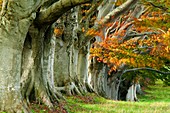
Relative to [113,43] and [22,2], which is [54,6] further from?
[113,43]

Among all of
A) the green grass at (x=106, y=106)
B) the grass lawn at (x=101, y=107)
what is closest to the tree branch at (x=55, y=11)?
the grass lawn at (x=101, y=107)

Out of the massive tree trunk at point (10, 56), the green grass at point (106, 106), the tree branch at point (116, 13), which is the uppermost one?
the tree branch at point (116, 13)

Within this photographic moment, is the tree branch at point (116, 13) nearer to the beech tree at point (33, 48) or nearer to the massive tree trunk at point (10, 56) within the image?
the beech tree at point (33, 48)

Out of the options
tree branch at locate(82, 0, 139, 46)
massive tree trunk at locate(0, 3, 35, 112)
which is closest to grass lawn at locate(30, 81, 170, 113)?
massive tree trunk at locate(0, 3, 35, 112)

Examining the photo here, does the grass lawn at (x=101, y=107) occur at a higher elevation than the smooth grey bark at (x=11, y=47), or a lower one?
lower

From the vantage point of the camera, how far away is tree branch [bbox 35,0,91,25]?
786cm

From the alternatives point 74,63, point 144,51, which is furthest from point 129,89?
point 74,63

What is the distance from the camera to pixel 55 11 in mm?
8414

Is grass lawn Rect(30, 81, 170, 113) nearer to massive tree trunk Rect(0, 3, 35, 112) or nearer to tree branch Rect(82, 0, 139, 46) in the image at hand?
massive tree trunk Rect(0, 3, 35, 112)

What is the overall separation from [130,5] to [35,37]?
18.5 ft

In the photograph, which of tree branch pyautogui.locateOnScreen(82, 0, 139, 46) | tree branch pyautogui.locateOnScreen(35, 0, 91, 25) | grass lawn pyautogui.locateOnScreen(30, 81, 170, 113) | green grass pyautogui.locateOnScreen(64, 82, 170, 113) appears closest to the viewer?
tree branch pyautogui.locateOnScreen(35, 0, 91, 25)

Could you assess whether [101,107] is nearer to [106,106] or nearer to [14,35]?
[106,106]

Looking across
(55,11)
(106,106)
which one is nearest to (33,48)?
(55,11)

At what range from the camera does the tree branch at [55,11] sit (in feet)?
25.8
